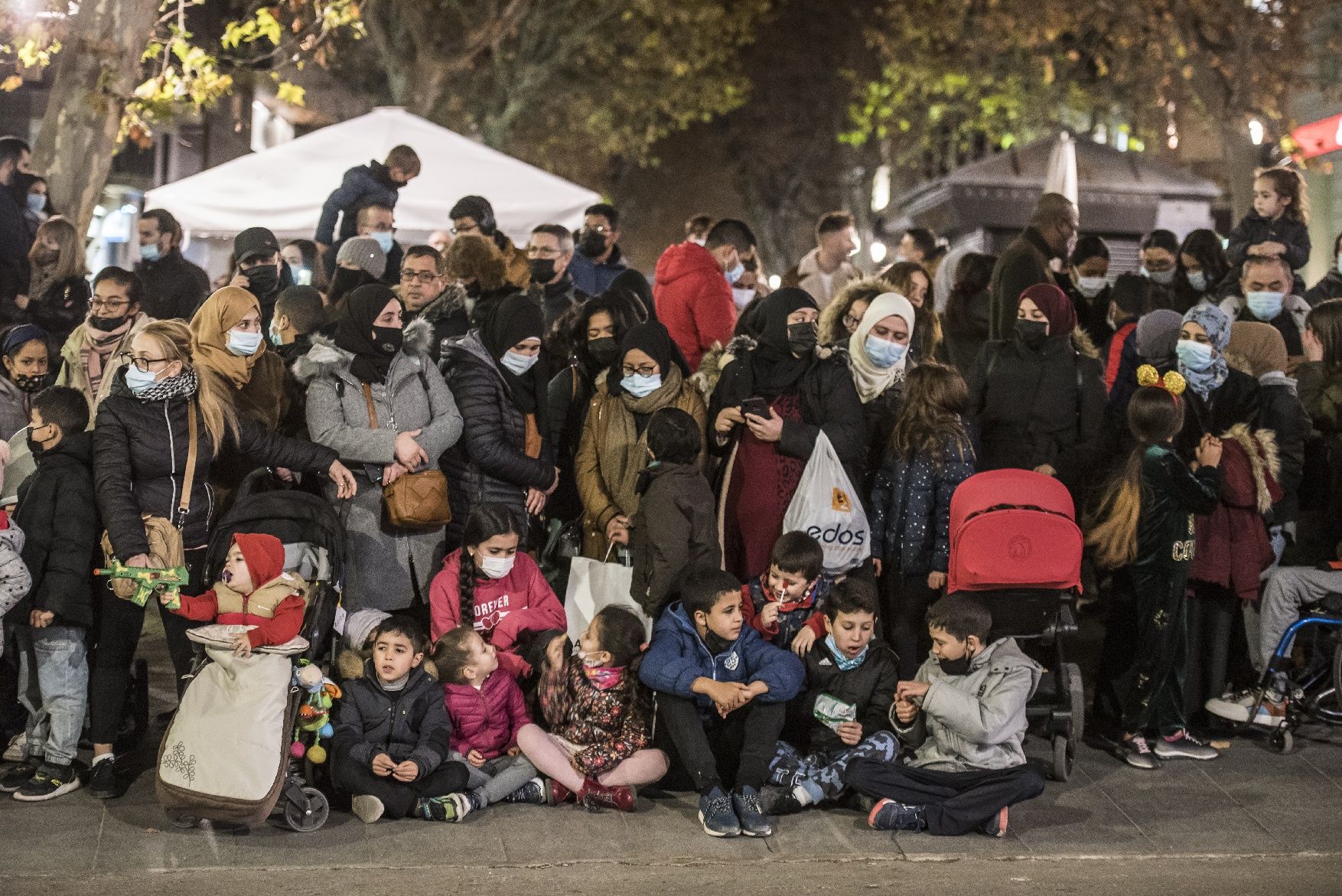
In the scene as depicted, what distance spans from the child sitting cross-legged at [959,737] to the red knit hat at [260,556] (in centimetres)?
264

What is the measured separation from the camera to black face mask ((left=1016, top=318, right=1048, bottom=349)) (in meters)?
8.45

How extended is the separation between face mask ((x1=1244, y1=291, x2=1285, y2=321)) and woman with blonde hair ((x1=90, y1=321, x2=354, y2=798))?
240 inches

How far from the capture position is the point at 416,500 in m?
7.59

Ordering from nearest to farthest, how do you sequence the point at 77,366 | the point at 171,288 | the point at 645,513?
the point at 645,513 < the point at 77,366 < the point at 171,288

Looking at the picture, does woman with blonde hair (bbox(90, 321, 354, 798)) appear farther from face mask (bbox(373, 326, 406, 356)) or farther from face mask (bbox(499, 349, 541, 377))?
face mask (bbox(499, 349, 541, 377))

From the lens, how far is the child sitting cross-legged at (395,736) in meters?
6.69

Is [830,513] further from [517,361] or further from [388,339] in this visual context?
[388,339]

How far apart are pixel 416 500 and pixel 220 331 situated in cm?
120

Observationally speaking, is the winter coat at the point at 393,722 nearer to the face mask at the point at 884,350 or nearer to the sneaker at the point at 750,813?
the sneaker at the point at 750,813

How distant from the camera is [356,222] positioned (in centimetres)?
1077

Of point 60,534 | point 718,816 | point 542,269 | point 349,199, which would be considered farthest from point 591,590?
point 349,199

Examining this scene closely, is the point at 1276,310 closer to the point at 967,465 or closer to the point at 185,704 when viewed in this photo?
the point at 967,465

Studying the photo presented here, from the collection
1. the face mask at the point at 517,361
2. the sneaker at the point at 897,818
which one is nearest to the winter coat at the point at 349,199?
the face mask at the point at 517,361

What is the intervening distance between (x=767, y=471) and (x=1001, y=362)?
1506mm
